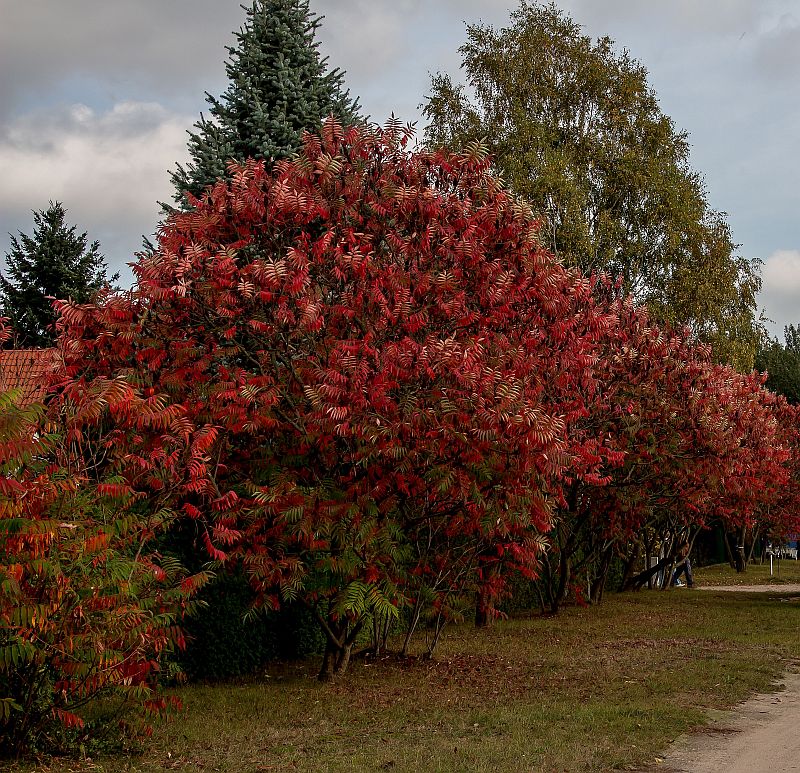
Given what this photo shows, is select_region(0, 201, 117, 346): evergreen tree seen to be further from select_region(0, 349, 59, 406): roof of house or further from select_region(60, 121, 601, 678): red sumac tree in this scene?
select_region(60, 121, 601, 678): red sumac tree

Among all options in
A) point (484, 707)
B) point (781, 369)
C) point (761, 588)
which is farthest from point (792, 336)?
point (484, 707)

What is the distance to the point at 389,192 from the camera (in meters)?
12.7

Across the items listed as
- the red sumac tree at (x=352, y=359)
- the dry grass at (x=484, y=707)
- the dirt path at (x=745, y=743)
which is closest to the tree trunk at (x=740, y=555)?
the dry grass at (x=484, y=707)

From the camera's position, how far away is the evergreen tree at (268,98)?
844 inches

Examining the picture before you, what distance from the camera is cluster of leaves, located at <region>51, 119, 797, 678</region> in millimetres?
10977

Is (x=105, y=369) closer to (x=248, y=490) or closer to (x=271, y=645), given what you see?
(x=248, y=490)

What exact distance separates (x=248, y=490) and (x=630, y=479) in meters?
10.8

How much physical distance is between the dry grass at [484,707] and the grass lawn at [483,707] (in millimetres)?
20

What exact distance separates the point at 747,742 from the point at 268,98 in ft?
56.9

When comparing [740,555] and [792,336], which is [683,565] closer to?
[740,555]

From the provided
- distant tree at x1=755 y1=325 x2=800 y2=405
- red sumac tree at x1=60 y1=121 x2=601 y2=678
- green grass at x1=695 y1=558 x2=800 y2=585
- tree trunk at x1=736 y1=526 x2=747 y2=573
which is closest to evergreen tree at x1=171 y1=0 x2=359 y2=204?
red sumac tree at x1=60 y1=121 x2=601 y2=678

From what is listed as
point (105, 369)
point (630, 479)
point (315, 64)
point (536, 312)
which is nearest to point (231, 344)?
point (105, 369)

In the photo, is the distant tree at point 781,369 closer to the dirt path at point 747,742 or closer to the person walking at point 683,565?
the person walking at point 683,565

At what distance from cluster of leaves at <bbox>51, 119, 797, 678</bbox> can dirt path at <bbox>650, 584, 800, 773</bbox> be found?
316 centimetres
